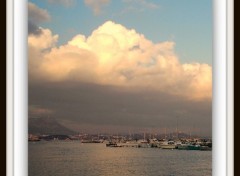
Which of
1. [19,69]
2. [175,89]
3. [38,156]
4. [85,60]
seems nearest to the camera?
[19,69]

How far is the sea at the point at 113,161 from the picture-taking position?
10.1 m

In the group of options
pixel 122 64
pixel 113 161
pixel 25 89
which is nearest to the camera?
pixel 25 89

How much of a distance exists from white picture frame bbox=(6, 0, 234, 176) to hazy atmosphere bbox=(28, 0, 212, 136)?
209 inches

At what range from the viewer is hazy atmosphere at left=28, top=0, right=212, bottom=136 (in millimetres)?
7387

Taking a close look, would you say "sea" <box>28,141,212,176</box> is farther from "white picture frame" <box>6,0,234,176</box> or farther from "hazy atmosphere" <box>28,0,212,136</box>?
"white picture frame" <box>6,0,234,176</box>

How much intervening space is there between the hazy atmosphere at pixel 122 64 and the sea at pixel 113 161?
3.80ft

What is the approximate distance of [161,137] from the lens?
9023 millimetres

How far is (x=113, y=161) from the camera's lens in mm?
10273

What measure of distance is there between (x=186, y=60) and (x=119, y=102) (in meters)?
1.86

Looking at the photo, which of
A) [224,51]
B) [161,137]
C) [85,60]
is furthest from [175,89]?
[224,51]

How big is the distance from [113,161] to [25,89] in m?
8.96

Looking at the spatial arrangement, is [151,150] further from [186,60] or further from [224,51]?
[224,51]

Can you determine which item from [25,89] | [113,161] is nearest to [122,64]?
[113,161]

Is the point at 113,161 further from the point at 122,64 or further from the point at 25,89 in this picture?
the point at 25,89
